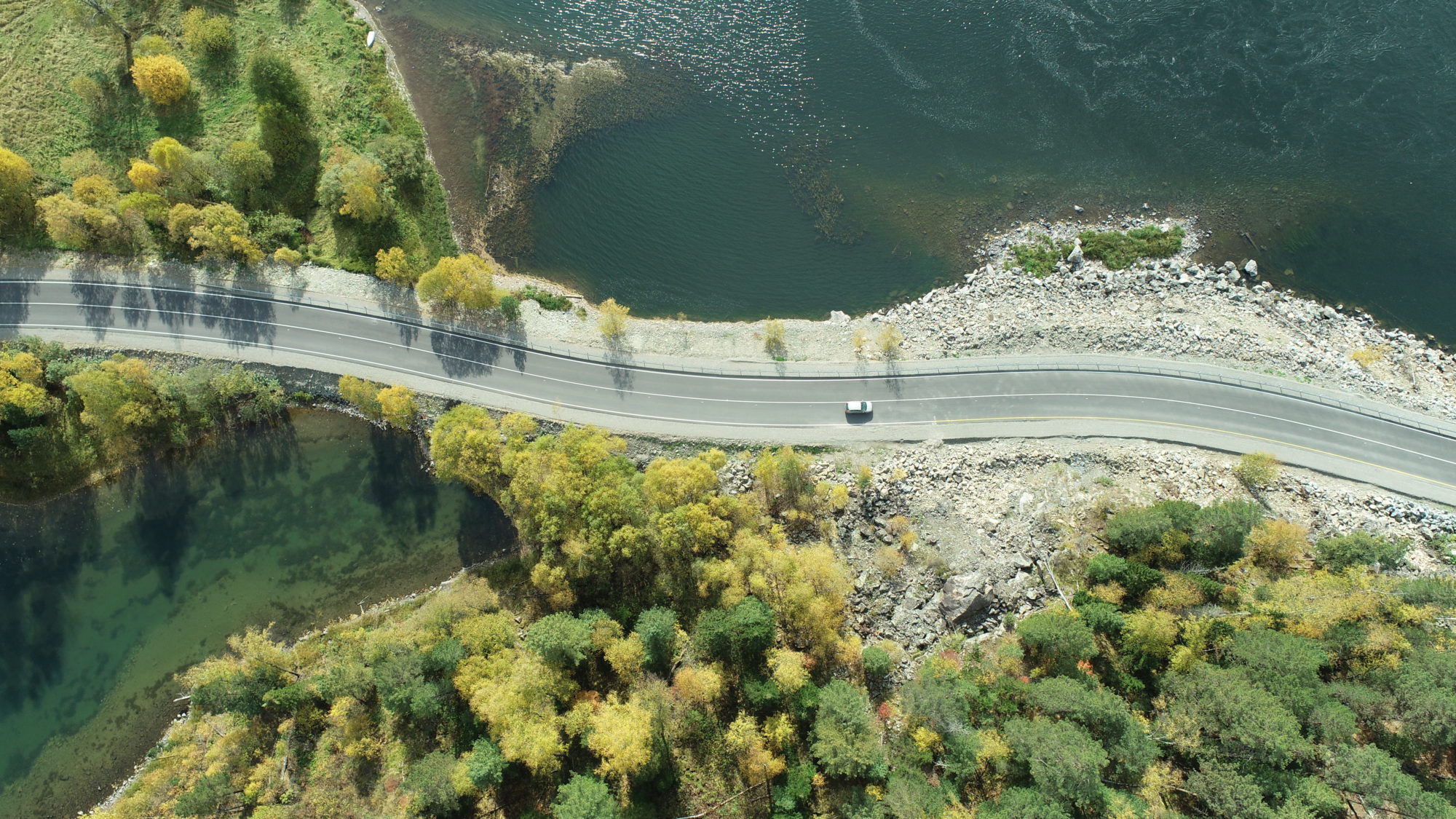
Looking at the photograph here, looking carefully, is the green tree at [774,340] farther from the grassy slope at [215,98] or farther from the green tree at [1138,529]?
the grassy slope at [215,98]

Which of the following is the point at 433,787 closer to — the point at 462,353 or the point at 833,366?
the point at 462,353

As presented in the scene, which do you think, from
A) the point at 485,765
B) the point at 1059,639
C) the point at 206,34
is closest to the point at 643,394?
the point at 485,765

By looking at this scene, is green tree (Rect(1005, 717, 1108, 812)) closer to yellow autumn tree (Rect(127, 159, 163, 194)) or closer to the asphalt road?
the asphalt road

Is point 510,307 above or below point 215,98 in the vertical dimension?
below

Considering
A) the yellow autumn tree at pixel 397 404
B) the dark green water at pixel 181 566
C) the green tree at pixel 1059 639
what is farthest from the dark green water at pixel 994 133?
the green tree at pixel 1059 639

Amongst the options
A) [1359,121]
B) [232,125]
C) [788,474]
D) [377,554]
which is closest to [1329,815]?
[788,474]
